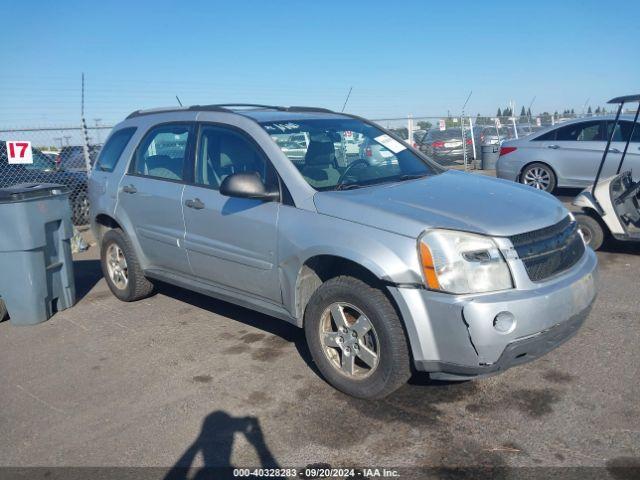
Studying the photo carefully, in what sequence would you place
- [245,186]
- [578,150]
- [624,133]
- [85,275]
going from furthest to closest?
[578,150] < [624,133] < [85,275] < [245,186]

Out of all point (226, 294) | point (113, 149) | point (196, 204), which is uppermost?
point (113, 149)

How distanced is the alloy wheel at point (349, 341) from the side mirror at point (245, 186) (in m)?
0.94

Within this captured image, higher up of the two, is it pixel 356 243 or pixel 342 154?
pixel 342 154

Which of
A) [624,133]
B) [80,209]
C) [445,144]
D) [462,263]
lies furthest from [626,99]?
[445,144]

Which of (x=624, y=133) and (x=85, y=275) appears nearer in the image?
(x=85, y=275)

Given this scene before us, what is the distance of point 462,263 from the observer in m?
3.15

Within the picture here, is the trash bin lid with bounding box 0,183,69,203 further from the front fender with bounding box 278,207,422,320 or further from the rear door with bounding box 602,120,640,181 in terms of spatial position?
the rear door with bounding box 602,120,640,181

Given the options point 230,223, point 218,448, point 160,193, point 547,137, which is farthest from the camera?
point 547,137

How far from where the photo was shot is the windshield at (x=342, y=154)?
416 cm

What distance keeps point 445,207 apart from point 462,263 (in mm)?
473

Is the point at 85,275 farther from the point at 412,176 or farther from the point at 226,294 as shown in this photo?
the point at 412,176

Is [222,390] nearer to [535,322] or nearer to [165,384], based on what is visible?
[165,384]

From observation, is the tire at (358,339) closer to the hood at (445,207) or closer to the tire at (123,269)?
the hood at (445,207)

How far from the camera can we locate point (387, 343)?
3.34m
